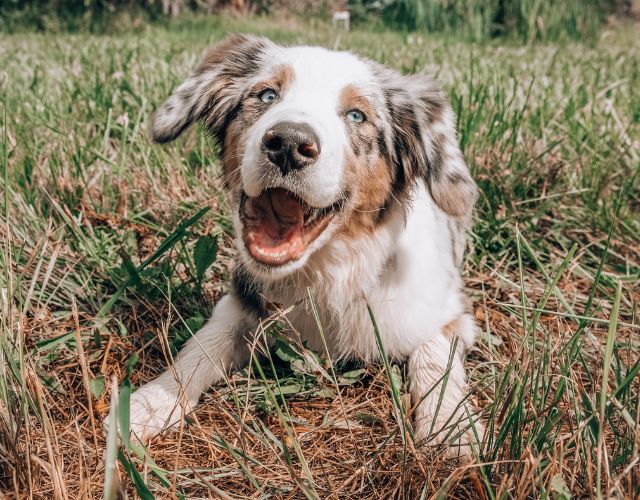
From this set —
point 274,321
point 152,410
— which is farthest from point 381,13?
point 152,410

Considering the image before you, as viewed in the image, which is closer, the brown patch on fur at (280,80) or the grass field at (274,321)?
the grass field at (274,321)

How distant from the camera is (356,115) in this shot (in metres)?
2.14

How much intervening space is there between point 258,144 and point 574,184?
182 cm

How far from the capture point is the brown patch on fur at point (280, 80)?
2.12m

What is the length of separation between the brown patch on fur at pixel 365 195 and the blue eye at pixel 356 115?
15 cm

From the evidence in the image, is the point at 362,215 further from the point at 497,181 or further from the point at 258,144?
the point at 497,181

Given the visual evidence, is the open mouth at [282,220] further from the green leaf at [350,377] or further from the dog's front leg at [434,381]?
the dog's front leg at [434,381]

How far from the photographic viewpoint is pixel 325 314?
2252 millimetres

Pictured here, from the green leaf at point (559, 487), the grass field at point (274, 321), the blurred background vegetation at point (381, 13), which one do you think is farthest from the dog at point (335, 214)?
the blurred background vegetation at point (381, 13)

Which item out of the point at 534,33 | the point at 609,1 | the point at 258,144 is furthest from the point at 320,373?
the point at 609,1

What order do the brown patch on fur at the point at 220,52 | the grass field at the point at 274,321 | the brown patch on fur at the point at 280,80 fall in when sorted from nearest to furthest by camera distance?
1. the grass field at the point at 274,321
2. the brown patch on fur at the point at 280,80
3. the brown patch on fur at the point at 220,52

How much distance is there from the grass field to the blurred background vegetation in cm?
399

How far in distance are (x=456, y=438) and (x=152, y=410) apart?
94cm

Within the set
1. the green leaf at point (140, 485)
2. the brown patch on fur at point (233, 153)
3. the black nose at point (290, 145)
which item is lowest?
the green leaf at point (140, 485)
